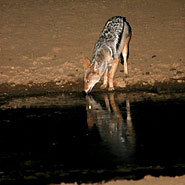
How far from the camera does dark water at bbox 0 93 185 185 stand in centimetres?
891

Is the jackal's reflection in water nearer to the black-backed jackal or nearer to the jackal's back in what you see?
the black-backed jackal

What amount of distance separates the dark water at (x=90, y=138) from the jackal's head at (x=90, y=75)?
9.9 inches

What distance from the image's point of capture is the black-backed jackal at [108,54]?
14523 millimetres

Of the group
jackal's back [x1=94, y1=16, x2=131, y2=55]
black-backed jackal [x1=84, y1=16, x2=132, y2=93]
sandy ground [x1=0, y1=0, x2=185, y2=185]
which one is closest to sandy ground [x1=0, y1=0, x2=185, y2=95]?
sandy ground [x1=0, y1=0, x2=185, y2=185]

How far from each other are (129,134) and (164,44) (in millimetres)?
9429

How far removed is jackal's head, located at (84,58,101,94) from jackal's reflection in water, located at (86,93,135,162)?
Result: 0.29 meters

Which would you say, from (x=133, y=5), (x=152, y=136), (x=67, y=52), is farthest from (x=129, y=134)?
(x=133, y=5)

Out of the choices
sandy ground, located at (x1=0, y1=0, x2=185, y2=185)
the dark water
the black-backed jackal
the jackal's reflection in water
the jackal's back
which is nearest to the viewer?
the dark water

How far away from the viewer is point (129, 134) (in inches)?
423

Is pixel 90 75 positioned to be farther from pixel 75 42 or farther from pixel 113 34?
pixel 75 42

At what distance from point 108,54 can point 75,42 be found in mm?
5237

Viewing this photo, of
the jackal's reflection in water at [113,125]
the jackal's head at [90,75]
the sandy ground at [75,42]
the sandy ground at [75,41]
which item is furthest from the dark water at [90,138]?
the sandy ground at [75,41]

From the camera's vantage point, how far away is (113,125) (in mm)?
11484

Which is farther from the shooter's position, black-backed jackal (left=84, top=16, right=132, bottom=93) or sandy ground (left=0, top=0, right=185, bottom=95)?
sandy ground (left=0, top=0, right=185, bottom=95)
